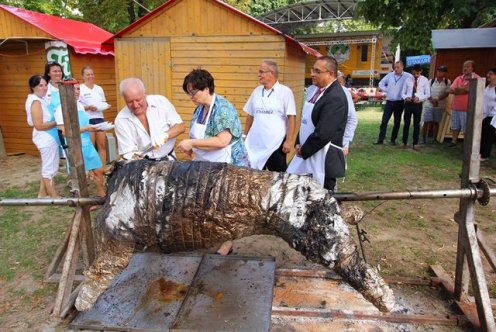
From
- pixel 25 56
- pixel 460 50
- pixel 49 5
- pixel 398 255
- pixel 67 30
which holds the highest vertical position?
pixel 49 5

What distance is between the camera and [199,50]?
7.93 metres

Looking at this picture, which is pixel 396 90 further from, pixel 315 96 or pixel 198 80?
pixel 198 80

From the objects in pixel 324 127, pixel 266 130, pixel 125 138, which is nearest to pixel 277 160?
pixel 266 130

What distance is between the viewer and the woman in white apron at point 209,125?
3.45 m

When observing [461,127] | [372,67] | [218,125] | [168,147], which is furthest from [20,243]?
[372,67]

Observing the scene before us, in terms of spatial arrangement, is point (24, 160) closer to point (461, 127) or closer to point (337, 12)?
point (461, 127)

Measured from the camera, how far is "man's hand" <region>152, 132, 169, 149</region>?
355 cm

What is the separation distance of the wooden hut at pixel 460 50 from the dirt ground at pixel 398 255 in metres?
5.14

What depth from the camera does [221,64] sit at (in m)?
7.90

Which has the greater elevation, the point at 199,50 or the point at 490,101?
the point at 199,50

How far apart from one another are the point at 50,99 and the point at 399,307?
5951 mm

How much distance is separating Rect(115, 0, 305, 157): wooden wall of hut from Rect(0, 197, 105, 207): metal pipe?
198 inches

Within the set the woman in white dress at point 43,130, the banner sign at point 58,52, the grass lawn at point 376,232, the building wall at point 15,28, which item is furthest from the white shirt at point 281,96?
the building wall at point 15,28

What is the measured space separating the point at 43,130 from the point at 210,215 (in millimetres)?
4036
